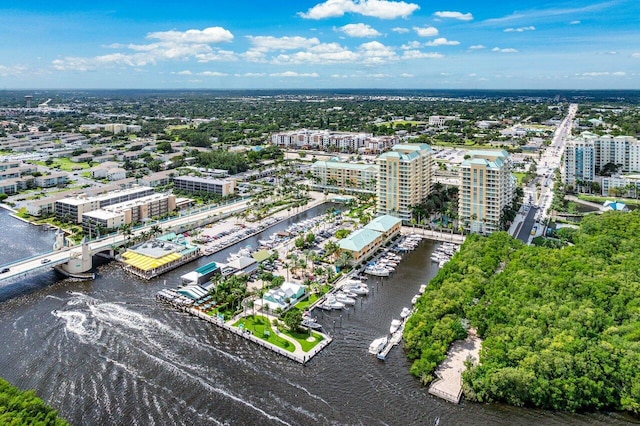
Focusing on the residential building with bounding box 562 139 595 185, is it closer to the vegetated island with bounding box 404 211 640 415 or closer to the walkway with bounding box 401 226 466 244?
the walkway with bounding box 401 226 466 244

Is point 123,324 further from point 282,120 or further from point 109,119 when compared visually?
point 109,119

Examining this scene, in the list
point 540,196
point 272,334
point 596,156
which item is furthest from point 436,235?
point 596,156

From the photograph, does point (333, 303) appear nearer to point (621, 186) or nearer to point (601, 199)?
point (601, 199)

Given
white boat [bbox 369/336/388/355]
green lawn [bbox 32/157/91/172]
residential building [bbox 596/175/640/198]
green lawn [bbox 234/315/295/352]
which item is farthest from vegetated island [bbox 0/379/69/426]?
green lawn [bbox 32/157/91/172]

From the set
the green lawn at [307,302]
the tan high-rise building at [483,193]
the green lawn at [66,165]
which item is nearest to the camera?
the green lawn at [307,302]

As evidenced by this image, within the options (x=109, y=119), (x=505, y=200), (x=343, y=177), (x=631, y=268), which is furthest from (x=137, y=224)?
(x=109, y=119)

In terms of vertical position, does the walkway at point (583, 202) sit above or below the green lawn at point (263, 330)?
above

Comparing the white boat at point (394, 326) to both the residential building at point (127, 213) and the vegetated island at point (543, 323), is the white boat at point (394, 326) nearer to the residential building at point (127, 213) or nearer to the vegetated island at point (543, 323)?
the vegetated island at point (543, 323)

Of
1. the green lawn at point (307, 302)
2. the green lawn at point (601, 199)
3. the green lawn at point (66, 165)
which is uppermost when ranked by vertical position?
the green lawn at point (66, 165)

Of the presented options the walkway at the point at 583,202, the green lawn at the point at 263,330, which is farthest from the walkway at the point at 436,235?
the green lawn at the point at 263,330
